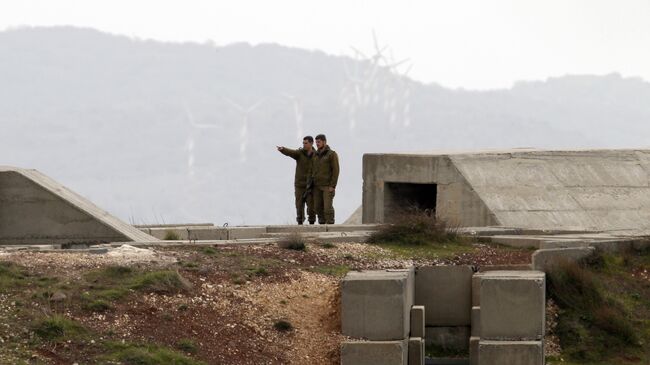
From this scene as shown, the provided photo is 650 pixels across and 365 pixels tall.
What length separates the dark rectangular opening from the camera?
31250mm

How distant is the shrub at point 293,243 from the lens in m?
22.1

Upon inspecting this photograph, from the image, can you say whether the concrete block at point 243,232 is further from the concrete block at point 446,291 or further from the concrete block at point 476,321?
the concrete block at point 476,321

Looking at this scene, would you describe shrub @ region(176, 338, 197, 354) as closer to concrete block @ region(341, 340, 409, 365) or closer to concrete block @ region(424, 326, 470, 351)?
concrete block @ region(341, 340, 409, 365)

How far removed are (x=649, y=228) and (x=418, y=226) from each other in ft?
22.1

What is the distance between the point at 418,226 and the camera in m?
24.0

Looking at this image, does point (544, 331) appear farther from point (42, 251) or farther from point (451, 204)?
point (451, 204)

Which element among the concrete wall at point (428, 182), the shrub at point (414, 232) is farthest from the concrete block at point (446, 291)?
the concrete wall at point (428, 182)

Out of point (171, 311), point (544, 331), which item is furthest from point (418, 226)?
point (171, 311)

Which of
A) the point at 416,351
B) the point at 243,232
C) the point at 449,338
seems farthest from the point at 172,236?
the point at 416,351

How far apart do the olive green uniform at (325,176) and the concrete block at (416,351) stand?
936 cm

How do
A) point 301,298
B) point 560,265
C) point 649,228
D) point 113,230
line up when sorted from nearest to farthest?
1. point 301,298
2. point 560,265
3. point 113,230
4. point 649,228

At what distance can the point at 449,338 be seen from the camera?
2097 centimetres

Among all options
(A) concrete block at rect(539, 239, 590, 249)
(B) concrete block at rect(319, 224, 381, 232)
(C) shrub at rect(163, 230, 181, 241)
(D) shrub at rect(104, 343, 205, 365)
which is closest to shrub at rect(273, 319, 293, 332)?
(D) shrub at rect(104, 343, 205, 365)

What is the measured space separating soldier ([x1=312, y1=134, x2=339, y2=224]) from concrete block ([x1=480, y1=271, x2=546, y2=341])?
9.06 m
